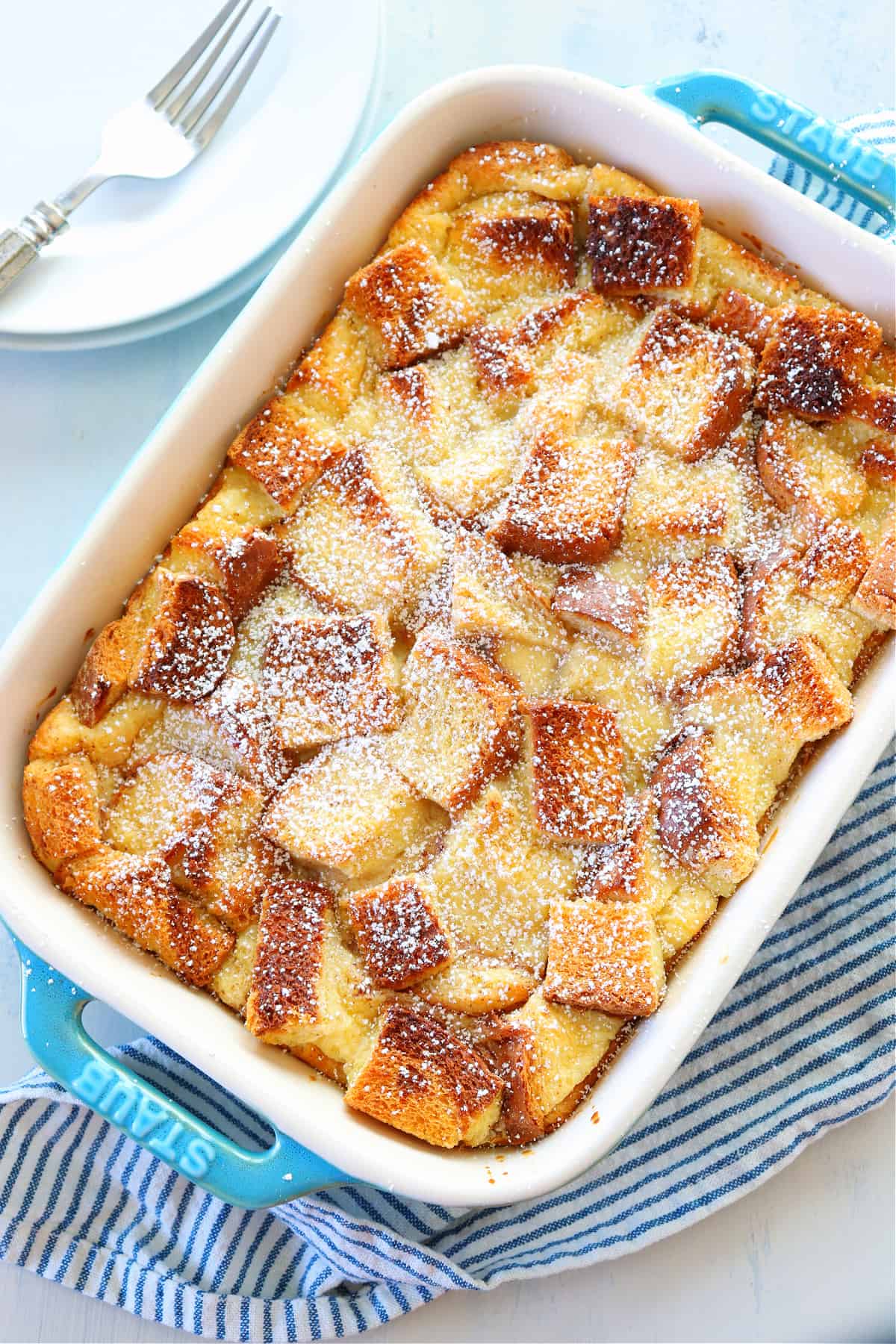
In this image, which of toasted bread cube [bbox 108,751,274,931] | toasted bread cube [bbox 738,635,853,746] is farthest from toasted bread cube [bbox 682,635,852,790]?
toasted bread cube [bbox 108,751,274,931]

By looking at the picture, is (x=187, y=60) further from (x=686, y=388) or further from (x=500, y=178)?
(x=686, y=388)

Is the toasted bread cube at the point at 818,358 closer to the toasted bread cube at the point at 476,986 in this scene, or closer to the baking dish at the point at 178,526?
the baking dish at the point at 178,526

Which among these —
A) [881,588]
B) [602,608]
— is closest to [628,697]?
[602,608]

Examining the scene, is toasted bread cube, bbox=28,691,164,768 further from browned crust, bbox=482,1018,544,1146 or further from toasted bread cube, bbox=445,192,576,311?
toasted bread cube, bbox=445,192,576,311

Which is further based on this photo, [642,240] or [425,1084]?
[642,240]

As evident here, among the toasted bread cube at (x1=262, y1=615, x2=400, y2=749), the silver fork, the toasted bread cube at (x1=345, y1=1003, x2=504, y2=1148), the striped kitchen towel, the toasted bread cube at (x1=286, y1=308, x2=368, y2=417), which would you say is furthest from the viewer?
the silver fork

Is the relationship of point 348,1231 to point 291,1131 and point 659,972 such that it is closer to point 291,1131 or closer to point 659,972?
point 291,1131
